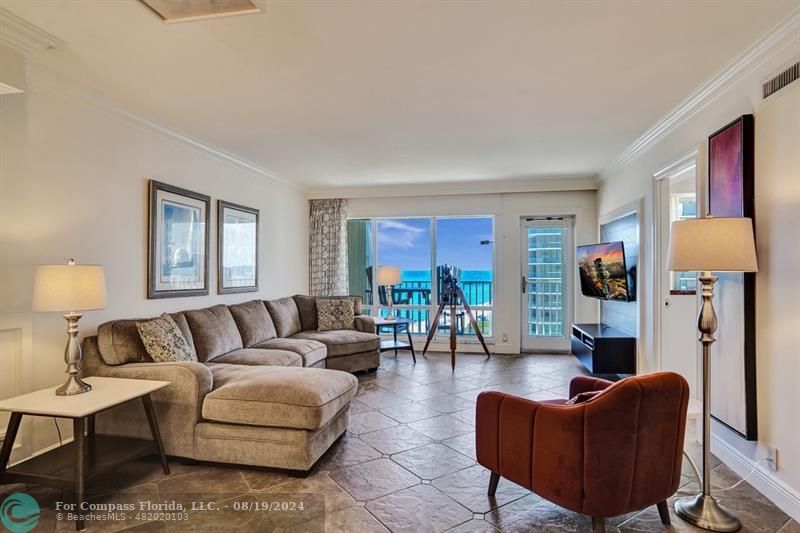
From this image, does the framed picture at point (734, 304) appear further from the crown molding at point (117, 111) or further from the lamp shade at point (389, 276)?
the crown molding at point (117, 111)

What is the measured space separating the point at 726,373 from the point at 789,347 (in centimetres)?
56

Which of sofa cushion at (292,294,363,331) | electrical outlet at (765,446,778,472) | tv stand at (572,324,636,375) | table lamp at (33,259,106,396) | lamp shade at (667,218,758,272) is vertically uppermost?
lamp shade at (667,218,758,272)

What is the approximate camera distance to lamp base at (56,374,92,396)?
2392 millimetres

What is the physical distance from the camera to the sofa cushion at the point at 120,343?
2914mm

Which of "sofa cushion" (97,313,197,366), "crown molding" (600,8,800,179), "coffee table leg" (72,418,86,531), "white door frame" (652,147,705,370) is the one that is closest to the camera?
"coffee table leg" (72,418,86,531)

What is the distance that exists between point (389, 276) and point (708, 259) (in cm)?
442

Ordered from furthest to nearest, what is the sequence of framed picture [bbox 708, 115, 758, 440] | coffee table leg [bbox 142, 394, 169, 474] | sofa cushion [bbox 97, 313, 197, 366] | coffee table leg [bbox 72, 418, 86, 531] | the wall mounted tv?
the wall mounted tv < sofa cushion [bbox 97, 313, 197, 366] < coffee table leg [bbox 142, 394, 169, 474] < framed picture [bbox 708, 115, 758, 440] < coffee table leg [bbox 72, 418, 86, 531]

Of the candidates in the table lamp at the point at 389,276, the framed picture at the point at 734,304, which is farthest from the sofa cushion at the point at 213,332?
the framed picture at the point at 734,304

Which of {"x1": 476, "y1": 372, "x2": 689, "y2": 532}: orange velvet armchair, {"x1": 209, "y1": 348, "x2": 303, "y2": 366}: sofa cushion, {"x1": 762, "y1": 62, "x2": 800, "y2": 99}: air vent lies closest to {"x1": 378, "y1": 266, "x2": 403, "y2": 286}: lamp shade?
{"x1": 209, "y1": 348, "x2": 303, "y2": 366}: sofa cushion

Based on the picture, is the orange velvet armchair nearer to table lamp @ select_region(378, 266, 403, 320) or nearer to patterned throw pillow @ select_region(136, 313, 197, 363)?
patterned throw pillow @ select_region(136, 313, 197, 363)

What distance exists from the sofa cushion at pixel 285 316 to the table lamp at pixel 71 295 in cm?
254

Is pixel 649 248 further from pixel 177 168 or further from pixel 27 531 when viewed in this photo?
pixel 27 531

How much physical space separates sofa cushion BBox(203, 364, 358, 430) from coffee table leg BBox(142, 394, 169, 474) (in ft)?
0.88

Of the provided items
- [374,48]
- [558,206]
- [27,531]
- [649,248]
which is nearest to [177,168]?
[374,48]
